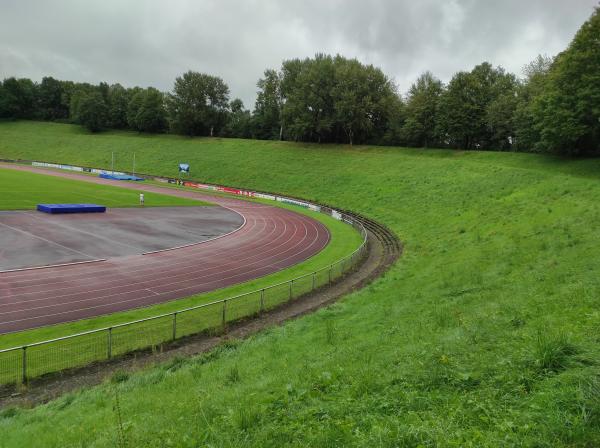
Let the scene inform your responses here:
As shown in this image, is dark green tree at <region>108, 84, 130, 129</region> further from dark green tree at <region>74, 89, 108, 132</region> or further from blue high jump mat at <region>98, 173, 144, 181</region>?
blue high jump mat at <region>98, 173, 144, 181</region>

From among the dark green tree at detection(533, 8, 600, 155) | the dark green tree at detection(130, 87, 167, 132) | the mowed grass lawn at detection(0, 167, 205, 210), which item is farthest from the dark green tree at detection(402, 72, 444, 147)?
the dark green tree at detection(130, 87, 167, 132)

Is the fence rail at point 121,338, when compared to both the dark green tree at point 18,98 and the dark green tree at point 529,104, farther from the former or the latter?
the dark green tree at point 18,98

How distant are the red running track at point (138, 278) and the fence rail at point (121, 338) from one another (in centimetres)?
309

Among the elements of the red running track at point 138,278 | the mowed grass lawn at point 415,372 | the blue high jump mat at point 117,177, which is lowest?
the red running track at point 138,278

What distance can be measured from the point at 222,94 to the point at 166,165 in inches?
1410

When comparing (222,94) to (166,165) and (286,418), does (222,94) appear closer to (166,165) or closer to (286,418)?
(166,165)

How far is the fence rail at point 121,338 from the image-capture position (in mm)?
13531

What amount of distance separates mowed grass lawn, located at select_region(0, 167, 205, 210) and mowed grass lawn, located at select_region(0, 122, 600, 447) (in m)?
37.8

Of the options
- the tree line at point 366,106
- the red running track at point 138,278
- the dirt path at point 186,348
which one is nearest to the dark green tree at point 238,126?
the tree line at point 366,106

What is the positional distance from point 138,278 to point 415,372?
19.5 metres

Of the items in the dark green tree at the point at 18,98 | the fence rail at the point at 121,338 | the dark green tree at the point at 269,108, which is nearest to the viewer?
the fence rail at the point at 121,338

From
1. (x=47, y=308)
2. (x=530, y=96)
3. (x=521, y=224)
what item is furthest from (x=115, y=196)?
(x=530, y=96)

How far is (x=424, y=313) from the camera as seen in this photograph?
542 inches

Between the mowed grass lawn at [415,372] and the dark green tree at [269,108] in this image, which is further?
the dark green tree at [269,108]
